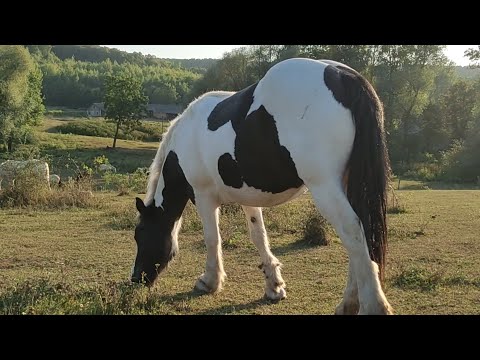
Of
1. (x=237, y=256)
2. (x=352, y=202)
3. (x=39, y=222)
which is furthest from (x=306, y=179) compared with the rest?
(x=39, y=222)

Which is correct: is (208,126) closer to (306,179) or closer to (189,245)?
(306,179)

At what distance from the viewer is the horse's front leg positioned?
229 inches

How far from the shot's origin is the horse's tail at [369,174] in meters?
4.17

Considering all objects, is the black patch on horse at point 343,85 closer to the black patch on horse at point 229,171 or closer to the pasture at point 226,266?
the black patch on horse at point 229,171

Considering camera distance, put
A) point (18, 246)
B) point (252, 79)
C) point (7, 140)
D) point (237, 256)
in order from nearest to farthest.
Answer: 1. point (237, 256)
2. point (18, 246)
3. point (7, 140)
4. point (252, 79)

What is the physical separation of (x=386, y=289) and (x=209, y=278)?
2073 mm

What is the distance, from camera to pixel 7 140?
36938 millimetres

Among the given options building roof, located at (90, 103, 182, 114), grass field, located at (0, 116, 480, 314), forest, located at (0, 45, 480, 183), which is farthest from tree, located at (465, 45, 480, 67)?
building roof, located at (90, 103, 182, 114)

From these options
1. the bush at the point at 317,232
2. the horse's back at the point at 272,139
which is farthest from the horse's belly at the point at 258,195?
the bush at the point at 317,232

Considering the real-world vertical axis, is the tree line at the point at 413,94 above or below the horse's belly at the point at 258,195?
above

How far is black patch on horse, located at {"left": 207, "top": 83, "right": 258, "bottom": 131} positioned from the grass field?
197 centimetres

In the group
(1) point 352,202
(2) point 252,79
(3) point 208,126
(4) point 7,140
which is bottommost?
(4) point 7,140

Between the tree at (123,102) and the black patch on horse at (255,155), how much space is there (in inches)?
1711
